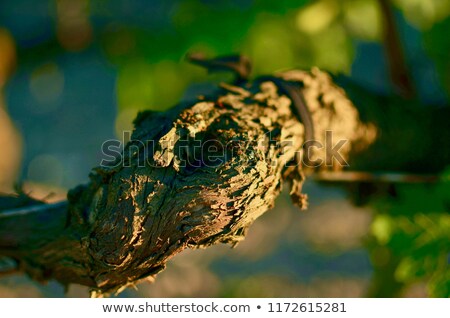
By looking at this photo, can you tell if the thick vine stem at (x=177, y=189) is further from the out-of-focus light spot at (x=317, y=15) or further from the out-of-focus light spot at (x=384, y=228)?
the out-of-focus light spot at (x=317, y=15)

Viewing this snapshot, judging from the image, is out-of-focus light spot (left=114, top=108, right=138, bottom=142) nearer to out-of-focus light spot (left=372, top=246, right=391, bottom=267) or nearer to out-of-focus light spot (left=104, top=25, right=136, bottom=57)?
out-of-focus light spot (left=104, top=25, right=136, bottom=57)

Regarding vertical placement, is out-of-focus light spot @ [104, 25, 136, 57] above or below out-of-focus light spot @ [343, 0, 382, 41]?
above

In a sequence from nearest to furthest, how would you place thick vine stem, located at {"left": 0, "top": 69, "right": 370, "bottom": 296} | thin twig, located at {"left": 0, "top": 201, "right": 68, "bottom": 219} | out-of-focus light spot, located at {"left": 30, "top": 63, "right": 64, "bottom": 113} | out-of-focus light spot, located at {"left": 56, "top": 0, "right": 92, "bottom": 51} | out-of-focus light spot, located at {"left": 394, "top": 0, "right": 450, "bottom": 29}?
thick vine stem, located at {"left": 0, "top": 69, "right": 370, "bottom": 296}
thin twig, located at {"left": 0, "top": 201, "right": 68, "bottom": 219}
out-of-focus light spot, located at {"left": 394, "top": 0, "right": 450, "bottom": 29}
out-of-focus light spot, located at {"left": 56, "top": 0, "right": 92, "bottom": 51}
out-of-focus light spot, located at {"left": 30, "top": 63, "right": 64, "bottom": 113}

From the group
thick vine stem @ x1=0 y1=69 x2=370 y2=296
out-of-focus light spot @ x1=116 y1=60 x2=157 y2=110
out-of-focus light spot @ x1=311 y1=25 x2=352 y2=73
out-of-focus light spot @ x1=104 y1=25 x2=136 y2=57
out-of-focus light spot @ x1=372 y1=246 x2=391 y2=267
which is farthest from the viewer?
out-of-focus light spot @ x1=104 y1=25 x2=136 y2=57

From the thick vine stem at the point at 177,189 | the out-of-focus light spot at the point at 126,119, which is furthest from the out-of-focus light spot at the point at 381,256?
the out-of-focus light spot at the point at 126,119

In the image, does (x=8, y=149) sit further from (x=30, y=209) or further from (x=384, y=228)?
(x=384, y=228)

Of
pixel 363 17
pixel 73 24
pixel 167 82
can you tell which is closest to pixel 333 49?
pixel 363 17

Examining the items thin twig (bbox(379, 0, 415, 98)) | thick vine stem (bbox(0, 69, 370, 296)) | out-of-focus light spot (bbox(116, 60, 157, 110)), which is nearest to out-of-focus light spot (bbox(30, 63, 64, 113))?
out-of-focus light spot (bbox(116, 60, 157, 110))
